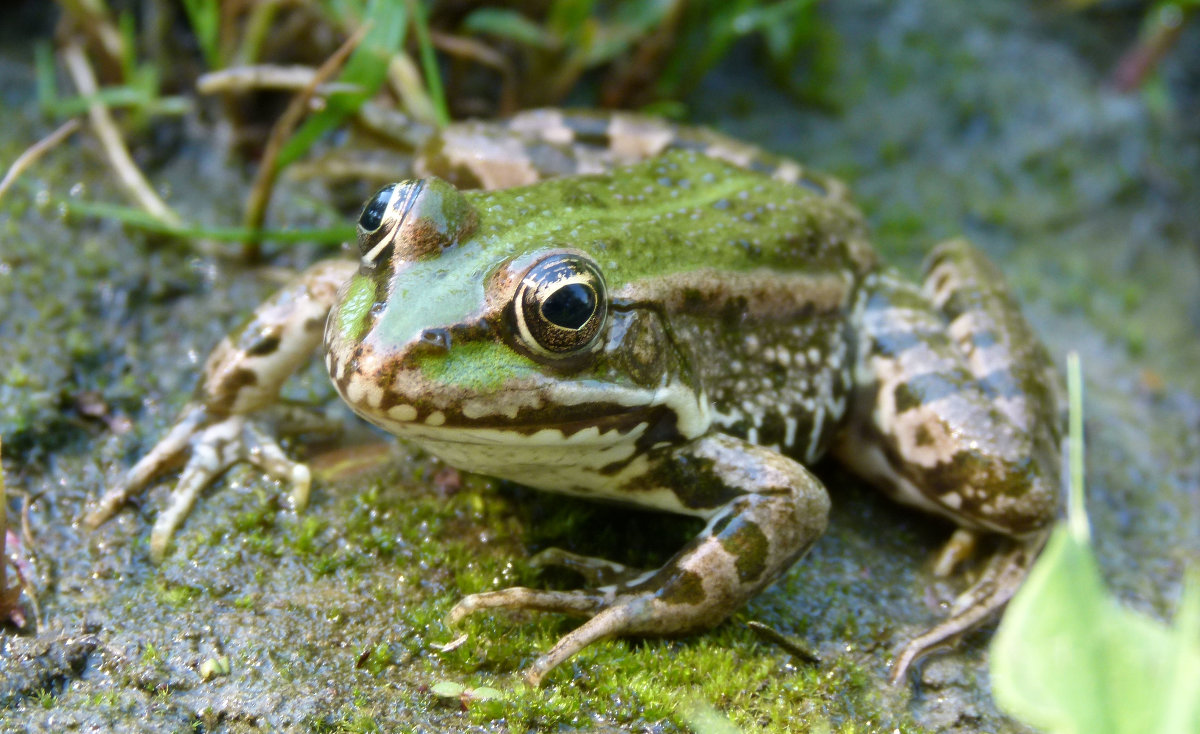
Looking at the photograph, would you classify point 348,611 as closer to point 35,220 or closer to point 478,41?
point 35,220

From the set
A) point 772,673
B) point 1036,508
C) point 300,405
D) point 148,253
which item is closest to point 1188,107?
point 1036,508

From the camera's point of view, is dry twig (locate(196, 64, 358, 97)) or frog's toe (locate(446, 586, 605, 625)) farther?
dry twig (locate(196, 64, 358, 97))

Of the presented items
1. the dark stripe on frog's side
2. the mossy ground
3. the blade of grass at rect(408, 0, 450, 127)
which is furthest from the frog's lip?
the blade of grass at rect(408, 0, 450, 127)

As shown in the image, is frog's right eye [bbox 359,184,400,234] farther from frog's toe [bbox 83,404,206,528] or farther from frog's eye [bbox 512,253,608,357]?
frog's toe [bbox 83,404,206,528]

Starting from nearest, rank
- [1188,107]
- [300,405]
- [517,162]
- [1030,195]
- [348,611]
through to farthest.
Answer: [348,611]
[300,405]
[517,162]
[1030,195]
[1188,107]

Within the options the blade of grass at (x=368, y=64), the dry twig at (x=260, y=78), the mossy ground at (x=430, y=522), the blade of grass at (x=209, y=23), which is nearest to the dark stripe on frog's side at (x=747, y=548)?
the mossy ground at (x=430, y=522)

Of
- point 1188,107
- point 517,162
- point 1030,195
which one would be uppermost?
point 1188,107

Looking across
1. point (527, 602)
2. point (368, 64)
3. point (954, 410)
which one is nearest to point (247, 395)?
point (527, 602)
